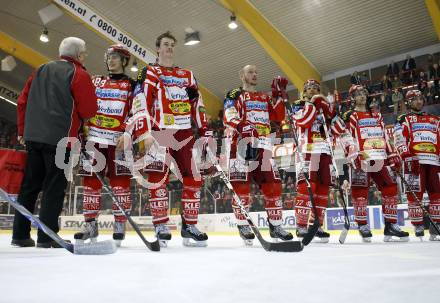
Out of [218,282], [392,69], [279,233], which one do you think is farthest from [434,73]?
[218,282]

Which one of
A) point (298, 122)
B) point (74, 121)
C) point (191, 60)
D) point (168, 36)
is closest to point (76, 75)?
point (74, 121)

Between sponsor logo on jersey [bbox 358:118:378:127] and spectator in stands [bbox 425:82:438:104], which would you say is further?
spectator in stands [bbox 425:82:438:104]

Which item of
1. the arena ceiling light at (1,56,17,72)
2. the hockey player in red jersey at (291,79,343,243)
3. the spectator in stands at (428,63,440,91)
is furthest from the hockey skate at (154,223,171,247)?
the arena ceiling light at (1,56,17,72)

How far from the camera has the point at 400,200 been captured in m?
7.18

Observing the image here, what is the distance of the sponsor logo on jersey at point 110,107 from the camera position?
3.44 m

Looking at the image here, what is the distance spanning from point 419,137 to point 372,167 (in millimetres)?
943

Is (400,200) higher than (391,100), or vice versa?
(391,100)

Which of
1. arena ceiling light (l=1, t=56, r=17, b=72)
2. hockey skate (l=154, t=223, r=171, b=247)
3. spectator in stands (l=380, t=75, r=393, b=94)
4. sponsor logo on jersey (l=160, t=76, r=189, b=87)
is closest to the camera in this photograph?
hockey skate (l=154, t=223, r=171, b=247)

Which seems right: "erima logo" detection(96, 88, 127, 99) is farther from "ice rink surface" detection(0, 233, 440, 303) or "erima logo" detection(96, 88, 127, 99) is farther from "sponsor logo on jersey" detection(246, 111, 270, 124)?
"ice rink surface" detection(0, 233, 440, 303)

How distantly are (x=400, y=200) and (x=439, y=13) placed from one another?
5.66 m

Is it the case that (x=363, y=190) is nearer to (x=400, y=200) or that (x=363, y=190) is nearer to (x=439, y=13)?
(x=400, y=200)

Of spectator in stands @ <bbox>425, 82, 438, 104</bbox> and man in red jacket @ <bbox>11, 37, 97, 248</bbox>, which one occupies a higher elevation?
spectator in stands @ <bbox>425, 82, 438, 104</bbox>

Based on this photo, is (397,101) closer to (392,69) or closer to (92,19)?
(392,69)

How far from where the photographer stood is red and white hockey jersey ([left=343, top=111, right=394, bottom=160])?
435cm
